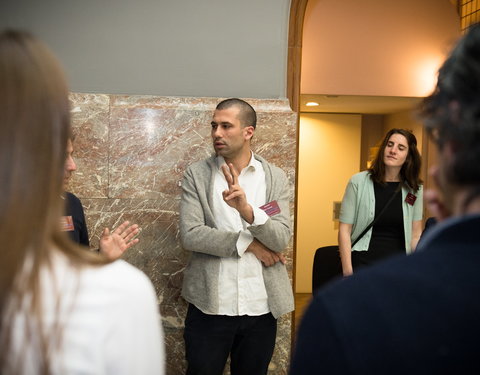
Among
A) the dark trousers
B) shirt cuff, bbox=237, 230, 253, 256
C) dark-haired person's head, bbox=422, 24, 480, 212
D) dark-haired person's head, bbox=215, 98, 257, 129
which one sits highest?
dark-haired person's head, bbox=215, 98, 257, 129

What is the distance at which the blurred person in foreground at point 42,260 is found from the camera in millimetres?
784

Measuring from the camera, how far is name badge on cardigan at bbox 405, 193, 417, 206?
10.9 feet

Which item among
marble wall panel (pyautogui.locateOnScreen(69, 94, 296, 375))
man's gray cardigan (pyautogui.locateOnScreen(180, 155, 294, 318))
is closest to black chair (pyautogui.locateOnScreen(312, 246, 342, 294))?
marble wall panel (pyautogui.locateOnScreen(69, 94, 296, 375))

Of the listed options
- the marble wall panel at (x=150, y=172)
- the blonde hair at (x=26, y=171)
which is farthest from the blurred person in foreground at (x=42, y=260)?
the marble wall panel at (x=150, y=172)

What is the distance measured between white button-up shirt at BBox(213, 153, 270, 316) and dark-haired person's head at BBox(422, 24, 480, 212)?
1817 millimetres

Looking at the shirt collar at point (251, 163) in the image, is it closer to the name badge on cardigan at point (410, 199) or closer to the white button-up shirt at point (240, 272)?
the white button-up shirt at point (240, 272)

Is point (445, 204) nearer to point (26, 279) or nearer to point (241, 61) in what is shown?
point (26, 279)

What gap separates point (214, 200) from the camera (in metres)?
2.76

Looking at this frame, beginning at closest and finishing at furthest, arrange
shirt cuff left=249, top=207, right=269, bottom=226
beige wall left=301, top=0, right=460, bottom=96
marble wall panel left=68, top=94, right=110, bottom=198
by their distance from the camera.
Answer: shirt cuff left=249, top=207, right=269, bottom=226 → marble wall panel left=68, top=94, right=110, bottom=198 → beige wall left=301, top=0, right=460, bottom=96

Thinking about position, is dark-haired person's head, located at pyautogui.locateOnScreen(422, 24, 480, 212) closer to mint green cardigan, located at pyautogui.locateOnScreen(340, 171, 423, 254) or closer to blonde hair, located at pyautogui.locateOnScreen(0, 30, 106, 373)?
blonde hair, located at pyautogui.locateOnScreen(0, 30, 106, 373)

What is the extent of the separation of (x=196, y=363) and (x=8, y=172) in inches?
84.9

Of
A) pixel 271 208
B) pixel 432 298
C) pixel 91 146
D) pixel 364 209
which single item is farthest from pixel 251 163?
pixel 432 298

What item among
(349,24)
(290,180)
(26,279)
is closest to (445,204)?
(26,279)

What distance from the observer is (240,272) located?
2672mm
